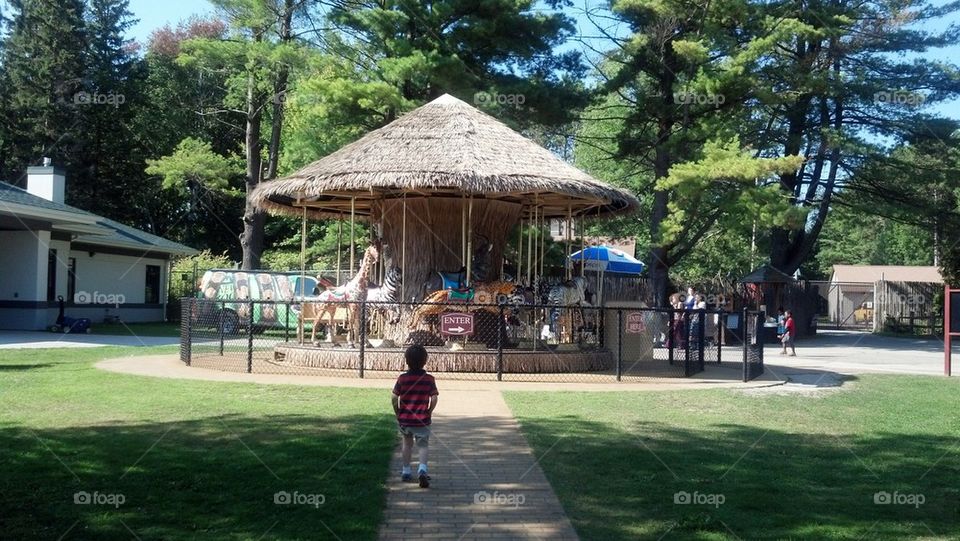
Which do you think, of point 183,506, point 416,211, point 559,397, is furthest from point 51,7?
point 183,506

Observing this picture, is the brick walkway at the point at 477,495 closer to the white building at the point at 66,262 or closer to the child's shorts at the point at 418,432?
the child's shorts at the point at 418,432

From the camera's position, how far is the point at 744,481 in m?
8.09

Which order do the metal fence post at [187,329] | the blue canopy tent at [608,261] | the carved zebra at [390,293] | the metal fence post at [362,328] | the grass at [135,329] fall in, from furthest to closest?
the blue canopy tent at [608,261]
the grass at [135,329]
the carved zebra at [390,293]
the metal fence post at [187,329]
the metal fence post at [362,328]

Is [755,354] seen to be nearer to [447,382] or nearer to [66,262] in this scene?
[447,382]

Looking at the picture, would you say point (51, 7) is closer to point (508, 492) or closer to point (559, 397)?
point (559, 397)

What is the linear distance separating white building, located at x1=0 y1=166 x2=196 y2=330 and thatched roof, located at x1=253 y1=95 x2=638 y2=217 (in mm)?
11914

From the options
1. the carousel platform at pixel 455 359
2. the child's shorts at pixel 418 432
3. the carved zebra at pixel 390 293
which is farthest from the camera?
the carved zebra at pixel 390 293

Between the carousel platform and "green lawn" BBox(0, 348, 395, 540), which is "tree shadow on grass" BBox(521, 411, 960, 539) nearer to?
"green lawn" BBox(0, 348, 395, 540)

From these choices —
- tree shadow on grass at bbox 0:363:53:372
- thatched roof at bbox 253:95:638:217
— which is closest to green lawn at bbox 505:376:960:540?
thatched roof at bbox 253:95:638:217

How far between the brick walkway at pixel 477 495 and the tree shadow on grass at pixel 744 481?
22cm

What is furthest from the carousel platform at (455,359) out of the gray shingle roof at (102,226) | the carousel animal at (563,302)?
the gray shingle roof at (102,226)

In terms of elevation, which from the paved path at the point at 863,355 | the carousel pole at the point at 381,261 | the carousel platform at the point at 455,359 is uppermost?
the carousel pole at the point at 381,261

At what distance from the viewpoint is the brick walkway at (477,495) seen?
6457mm

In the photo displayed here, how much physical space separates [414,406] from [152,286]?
109ft
